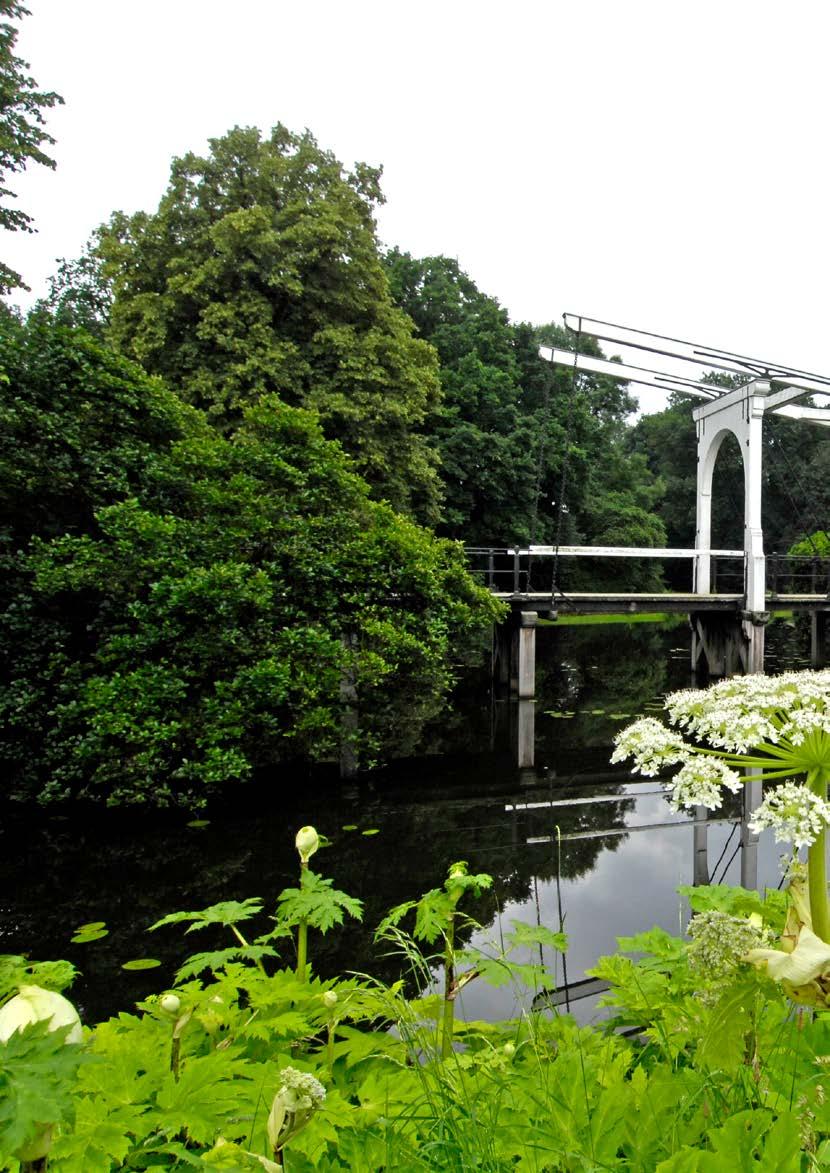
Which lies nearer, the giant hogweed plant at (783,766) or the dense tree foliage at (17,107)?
the giant hogweed plant at (783,766)

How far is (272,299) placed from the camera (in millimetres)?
12961

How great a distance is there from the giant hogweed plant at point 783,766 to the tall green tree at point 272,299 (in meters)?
11.0

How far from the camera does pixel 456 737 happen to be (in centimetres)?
958

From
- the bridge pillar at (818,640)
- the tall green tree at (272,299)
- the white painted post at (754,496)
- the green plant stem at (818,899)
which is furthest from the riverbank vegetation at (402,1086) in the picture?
the bridge pillar at (818,640)

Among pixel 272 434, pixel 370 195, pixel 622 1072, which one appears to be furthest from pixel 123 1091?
pixel 370 195

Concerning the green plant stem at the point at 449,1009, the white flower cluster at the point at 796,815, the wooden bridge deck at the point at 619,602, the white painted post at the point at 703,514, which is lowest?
the green plant stem at the point at 449,1009

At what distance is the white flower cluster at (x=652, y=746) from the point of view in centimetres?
170

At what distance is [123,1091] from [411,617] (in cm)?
624

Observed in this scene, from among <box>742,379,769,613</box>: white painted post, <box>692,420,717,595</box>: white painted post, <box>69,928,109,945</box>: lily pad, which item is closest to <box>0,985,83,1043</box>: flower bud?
<box>69,928,109,945</box>: lily pad

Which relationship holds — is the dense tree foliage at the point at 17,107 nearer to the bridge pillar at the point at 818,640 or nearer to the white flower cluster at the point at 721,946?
the white flower cluster at the point at 721,946

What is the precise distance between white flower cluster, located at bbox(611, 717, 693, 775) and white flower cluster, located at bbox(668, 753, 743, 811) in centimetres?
4

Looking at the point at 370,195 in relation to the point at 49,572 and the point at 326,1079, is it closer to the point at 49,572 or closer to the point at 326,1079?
the point at 49,572

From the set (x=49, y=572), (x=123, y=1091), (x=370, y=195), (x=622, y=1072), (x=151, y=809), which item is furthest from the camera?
(x=370, y=195)

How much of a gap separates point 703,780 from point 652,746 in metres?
0.15
